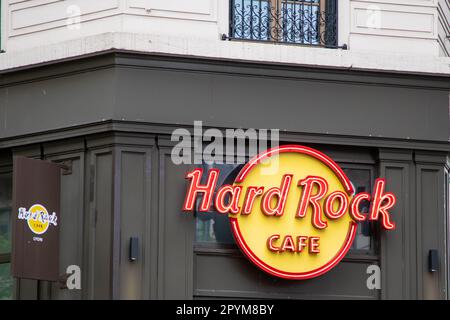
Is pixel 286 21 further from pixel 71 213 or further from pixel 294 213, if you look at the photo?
pixel 71 213

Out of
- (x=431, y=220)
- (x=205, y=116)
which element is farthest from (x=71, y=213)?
(x=431, y=220)

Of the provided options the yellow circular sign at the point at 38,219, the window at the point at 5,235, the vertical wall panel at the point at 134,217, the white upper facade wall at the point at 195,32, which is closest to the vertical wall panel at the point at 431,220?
the white upper facade wall at the point at 195,32

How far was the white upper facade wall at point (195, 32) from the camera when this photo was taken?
20.8 metres

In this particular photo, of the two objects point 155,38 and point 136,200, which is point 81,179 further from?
point 155,38

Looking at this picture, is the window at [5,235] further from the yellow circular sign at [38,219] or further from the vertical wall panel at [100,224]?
the vertical wall panel at [100,224]

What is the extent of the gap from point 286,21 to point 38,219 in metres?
4.64

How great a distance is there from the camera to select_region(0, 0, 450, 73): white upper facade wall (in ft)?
68.4

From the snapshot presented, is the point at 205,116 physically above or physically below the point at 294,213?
above

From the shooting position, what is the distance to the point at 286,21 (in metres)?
21.7

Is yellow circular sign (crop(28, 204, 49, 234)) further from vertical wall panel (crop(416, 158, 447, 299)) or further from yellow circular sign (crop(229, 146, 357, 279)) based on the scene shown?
vertical wall panel (crop(416, 158, 447, 299))

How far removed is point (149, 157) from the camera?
810 inches
